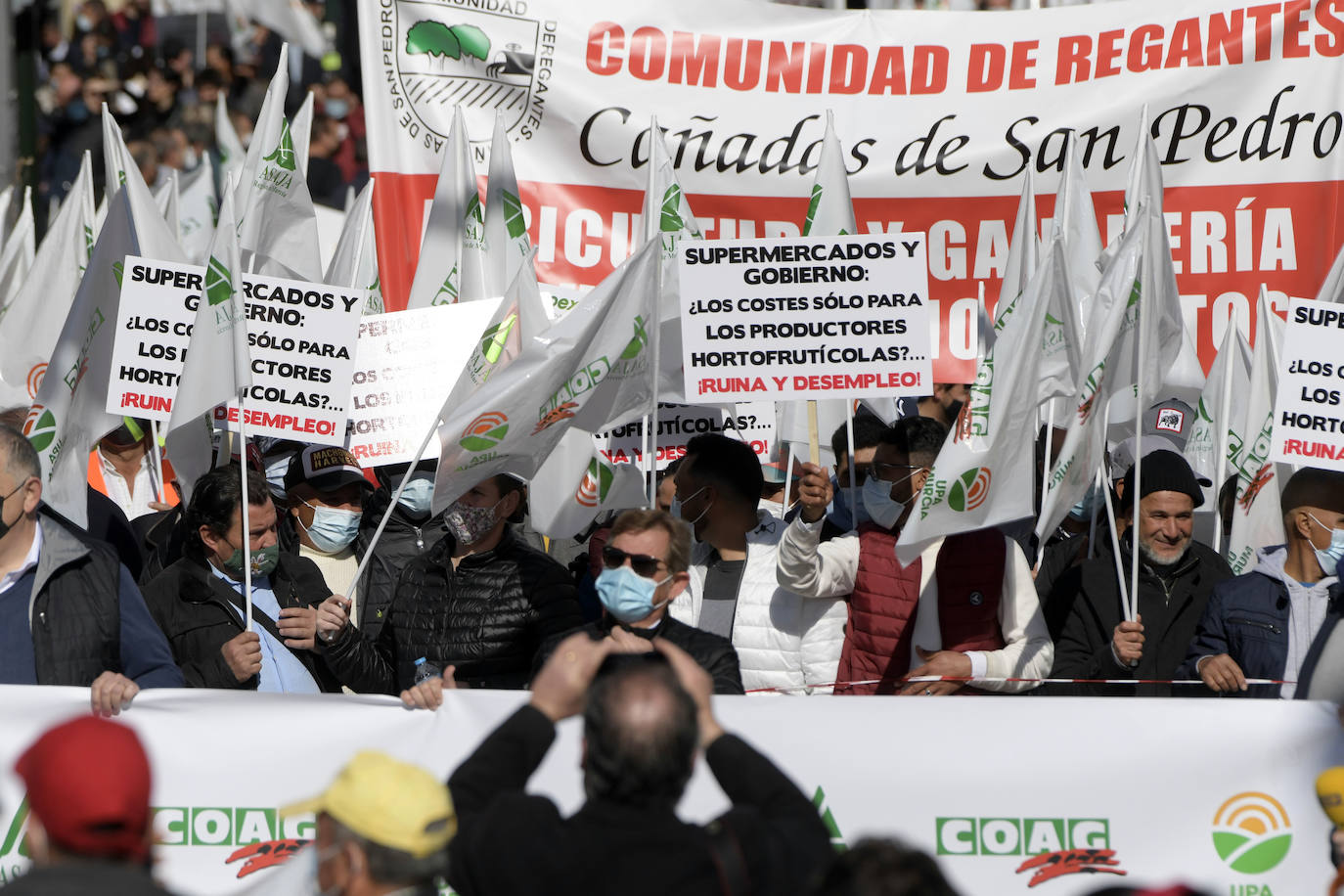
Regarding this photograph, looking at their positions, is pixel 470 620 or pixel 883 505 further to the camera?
pixel 883 505

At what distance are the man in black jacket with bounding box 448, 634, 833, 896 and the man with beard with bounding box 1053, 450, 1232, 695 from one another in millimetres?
2604

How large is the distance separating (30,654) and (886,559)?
2434 mm

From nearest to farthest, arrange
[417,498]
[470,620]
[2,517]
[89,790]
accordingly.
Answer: [89,790], [2,517], [470,620], [417,498]

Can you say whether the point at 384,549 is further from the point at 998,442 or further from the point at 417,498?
the point at 998,442

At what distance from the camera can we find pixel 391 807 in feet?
9.14

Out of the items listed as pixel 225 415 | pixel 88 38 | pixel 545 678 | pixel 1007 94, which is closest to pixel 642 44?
pixel 1007 94

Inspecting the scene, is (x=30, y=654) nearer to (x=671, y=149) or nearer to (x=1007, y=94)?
(x=671, y=149)

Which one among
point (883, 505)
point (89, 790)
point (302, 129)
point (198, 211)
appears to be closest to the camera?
point (89, 790)

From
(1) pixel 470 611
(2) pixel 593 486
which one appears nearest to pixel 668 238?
(2) pixel 593 486

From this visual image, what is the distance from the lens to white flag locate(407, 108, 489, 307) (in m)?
7.74

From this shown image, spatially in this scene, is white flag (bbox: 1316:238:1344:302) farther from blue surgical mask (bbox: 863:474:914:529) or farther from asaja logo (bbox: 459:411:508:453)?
asaja logo (bbox: 459:411:508:453)

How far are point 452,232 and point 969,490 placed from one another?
3.48 metres

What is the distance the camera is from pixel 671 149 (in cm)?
891

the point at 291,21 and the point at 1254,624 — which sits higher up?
the point at 291,21
